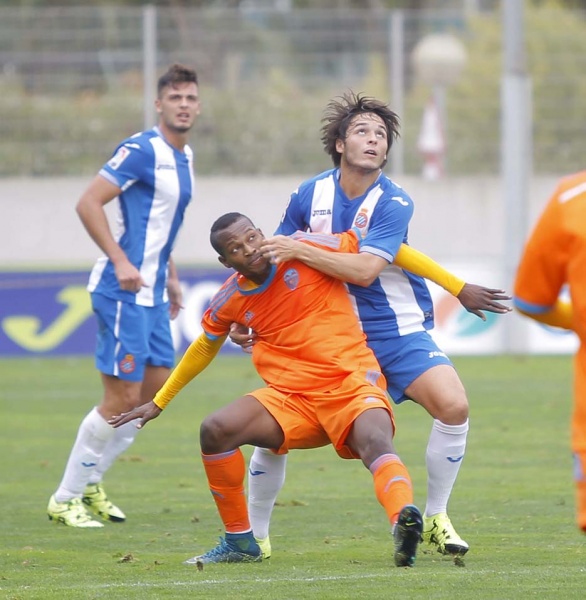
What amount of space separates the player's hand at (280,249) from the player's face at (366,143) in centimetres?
69

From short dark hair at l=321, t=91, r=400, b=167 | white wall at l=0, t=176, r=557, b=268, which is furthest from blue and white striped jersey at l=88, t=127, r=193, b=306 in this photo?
white wall at l=0, t=176, r=557, b=268

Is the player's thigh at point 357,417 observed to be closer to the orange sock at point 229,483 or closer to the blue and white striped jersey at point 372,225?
the orange sock at point 229,483

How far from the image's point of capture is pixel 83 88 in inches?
950

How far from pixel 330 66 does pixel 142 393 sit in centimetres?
1604

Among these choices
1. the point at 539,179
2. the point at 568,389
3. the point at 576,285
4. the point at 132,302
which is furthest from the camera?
the point at 539,179

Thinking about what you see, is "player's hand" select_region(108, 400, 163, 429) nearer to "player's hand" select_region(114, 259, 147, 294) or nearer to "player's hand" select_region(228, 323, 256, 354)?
"player's hand" select_region(228, 323, 256, 354)

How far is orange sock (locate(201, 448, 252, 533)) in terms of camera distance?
657cm

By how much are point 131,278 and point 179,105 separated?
1.13 m

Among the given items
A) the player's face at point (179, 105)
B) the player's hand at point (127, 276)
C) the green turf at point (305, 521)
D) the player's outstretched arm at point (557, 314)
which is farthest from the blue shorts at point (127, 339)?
the player's outstretched arm at point (557, 314)

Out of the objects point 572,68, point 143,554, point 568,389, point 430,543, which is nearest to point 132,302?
point 143,554

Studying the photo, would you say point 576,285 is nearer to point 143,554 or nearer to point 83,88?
point 143,554

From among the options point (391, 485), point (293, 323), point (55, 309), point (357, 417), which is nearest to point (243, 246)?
point (293, 323)

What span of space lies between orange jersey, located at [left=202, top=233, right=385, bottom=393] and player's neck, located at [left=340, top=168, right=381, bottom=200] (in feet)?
1.56

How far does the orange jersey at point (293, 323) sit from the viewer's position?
660 centimetres
